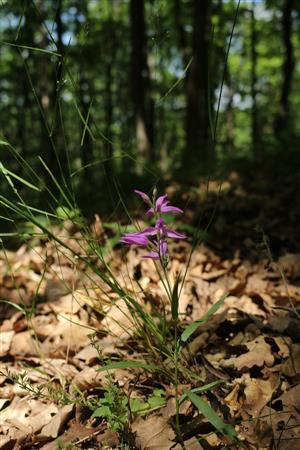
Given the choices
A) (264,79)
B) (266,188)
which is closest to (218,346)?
(266,188)

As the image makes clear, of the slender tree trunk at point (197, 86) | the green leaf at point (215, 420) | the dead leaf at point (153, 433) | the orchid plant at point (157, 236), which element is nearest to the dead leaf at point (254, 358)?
the dead leaf at point (153, 433)

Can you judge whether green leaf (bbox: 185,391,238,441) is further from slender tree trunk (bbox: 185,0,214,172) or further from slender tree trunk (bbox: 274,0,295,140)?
slender tree trunk (bbox: 274,0,295,140)

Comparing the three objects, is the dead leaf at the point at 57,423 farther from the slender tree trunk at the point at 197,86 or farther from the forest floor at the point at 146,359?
the slender tree trunk at the point at 197,86

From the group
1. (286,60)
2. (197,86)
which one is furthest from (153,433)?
(286,60)

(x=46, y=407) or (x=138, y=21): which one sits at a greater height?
(x=138, y=21)

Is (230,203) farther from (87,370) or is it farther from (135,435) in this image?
(135,435)

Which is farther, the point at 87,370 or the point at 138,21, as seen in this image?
the point at 138,21
